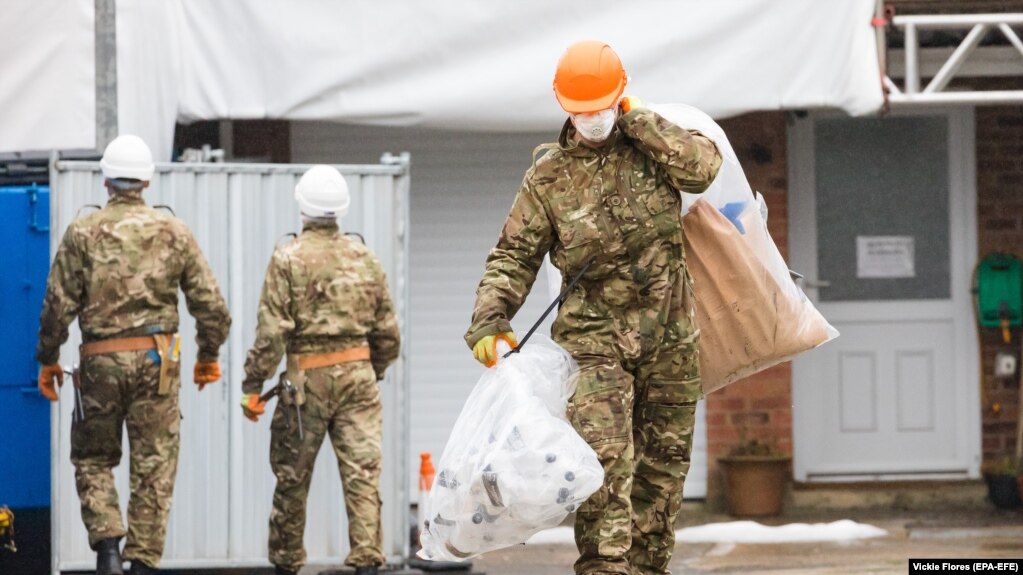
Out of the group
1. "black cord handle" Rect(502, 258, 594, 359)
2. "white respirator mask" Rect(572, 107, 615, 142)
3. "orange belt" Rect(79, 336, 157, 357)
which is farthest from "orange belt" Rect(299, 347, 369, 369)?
"white respirator mask" Rect(572, 107, 615, 142)

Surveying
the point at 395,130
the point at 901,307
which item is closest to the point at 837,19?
the point at 901,307

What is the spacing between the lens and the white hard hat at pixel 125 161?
7207 mm

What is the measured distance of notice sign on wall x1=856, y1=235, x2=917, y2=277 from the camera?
10.2 metres

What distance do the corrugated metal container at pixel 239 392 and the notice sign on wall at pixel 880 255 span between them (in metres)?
3.53

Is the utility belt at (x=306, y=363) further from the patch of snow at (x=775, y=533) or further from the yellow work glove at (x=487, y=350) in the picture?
the patch of snow at (x=775, y=533)

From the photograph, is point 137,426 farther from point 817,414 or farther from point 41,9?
point 817,414

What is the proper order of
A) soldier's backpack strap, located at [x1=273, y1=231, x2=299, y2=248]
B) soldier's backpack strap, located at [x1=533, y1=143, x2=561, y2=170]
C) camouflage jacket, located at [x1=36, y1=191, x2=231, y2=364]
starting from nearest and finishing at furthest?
1. soldier's backpack strap, located at [x1=533, y1=143, x2=561, y2=170]
2. camouflage jacket, located at [x1=36, y1=191, x2=231, y2=364]
3. soldier's backpack strap, located at [x1=273, y1=231, x2=299, y2=248]

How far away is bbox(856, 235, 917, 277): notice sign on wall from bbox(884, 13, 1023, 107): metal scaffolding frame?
64.7 inches

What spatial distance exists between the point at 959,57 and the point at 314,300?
3.77m

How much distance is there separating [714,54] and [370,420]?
3.19 meters

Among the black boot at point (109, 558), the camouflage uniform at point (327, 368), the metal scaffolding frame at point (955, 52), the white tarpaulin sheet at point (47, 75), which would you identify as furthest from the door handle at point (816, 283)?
the black boot at point (109, 558)

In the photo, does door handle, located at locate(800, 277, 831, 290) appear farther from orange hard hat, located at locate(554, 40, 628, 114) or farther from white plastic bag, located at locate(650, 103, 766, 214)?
orange hard hat, located at locate(554, 40, 628, 114)

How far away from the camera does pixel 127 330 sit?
23.4 ft

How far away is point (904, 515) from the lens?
9.86 meters
